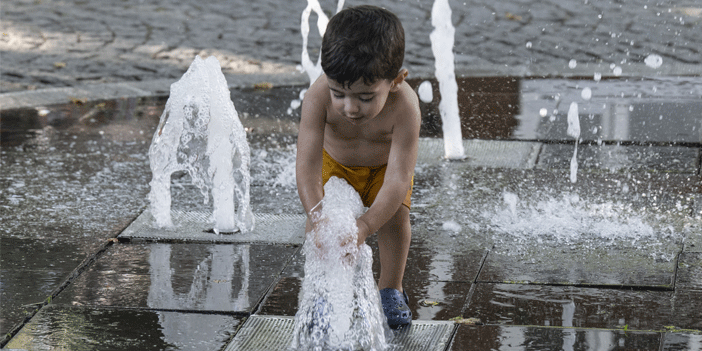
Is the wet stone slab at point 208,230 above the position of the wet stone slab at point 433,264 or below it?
below

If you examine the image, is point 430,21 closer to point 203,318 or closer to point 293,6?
point 293,6

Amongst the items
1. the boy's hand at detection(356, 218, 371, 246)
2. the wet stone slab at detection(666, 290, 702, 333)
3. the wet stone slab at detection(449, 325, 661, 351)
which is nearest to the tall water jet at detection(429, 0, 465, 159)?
the wet stone slab at detection(666, 290, 702, 333)

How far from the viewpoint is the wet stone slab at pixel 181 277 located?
320cm

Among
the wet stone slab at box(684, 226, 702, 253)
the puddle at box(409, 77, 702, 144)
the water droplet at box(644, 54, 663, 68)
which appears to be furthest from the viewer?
the water droplet at box(644, 54, 663, 68)

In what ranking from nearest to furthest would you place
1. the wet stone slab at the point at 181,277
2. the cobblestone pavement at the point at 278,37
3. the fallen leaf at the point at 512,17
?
the wet stone slab at the point at 181,277, the cobblestone pavement at the point at 278,37, the fallen leaf at the point at 512,17

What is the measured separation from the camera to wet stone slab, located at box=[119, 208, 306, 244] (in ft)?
12.7

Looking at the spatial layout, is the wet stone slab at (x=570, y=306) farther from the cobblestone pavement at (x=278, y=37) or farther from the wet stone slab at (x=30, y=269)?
the cobblestone pavement at (x=278, y=37)

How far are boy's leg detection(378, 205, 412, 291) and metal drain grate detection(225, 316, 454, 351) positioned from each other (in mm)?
171

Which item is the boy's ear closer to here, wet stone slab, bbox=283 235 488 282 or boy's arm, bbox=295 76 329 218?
boy's arm, bbox=295 76 329 218

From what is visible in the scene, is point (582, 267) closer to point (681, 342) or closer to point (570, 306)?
point (570, 306)

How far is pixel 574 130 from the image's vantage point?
564 centimetres

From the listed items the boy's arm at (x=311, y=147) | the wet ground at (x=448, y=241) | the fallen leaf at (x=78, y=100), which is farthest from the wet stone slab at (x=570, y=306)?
the fallen leaf at (x=78, y=100)

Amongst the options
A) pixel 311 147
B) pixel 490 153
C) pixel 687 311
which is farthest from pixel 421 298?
pixel 490 153

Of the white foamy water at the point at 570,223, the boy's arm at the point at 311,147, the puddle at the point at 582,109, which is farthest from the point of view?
the puddle at the point at 582,109
